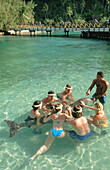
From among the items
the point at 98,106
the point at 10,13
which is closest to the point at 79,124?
the point at 98,106

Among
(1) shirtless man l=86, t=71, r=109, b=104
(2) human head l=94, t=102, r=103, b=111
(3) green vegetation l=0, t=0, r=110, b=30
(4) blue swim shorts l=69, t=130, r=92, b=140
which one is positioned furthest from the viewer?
(3) green vegetation l=0, t=0, r=110, b=30

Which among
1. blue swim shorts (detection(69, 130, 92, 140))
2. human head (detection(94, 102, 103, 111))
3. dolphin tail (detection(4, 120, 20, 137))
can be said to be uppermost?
human head (detection(94, 102, 103, 111))

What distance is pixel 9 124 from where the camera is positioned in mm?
5988

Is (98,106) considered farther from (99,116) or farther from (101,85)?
(101,85)

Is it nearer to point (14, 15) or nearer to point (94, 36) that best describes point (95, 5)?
point (14, 15)

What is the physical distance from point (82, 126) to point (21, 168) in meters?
2.08

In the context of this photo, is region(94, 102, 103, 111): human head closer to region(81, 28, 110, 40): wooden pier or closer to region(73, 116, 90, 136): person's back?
region(73, 116, 90, 136): person's back

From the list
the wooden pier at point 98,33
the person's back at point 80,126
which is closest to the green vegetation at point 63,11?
the wooden pier at point 98,33

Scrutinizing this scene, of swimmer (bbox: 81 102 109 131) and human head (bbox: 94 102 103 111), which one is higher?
human head (bbox: 94 102 103 111)

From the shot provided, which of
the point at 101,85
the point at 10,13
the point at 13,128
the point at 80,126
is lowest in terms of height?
the point at 13,128

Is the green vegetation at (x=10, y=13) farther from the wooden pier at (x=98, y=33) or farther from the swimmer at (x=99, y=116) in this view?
the swimmer at (x=99, y=116)

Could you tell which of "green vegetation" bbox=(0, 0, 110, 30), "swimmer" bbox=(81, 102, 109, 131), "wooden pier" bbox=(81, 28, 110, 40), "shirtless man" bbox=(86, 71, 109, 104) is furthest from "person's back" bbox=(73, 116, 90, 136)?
"green vegetation" bbox=(0, 0, 110, 30)

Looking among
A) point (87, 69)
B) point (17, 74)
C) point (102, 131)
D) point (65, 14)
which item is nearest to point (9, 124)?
point (102, 131)

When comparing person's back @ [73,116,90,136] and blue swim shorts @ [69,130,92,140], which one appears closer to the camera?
person's back @ [73,116,90,136]
